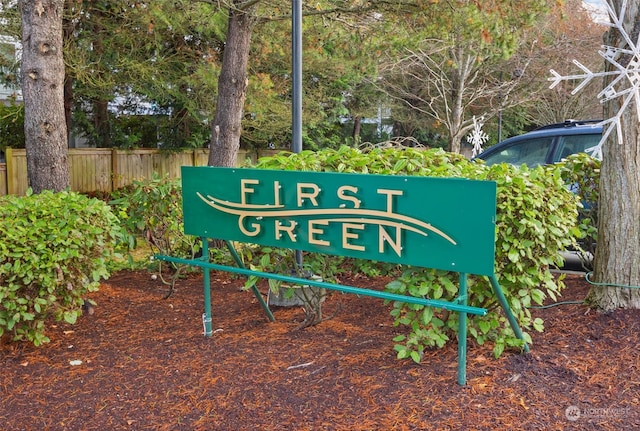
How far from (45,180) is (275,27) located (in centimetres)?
591

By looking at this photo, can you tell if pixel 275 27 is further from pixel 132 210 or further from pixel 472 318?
pixel 472 318

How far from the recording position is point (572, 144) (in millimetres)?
7230

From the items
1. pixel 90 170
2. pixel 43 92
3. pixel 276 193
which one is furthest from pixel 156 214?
pixel 90 170

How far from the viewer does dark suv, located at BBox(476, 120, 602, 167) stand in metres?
7.14

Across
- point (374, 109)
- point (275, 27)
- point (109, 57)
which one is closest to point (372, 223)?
point (275, 27)

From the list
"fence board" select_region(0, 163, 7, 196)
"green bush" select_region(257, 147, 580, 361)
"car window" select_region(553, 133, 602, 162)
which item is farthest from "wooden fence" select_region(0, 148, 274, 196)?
"green bush" select_region(257, 147, 580, 361)

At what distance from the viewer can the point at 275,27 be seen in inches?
417

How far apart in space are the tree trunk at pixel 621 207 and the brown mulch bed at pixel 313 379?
0.20 metres

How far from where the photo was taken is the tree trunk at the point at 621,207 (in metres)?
4.30

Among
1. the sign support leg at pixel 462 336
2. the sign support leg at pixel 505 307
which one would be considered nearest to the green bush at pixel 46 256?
the sign support leg at pixel 462 336

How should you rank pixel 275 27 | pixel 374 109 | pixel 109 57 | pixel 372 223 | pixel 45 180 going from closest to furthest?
pixel 372 223, pixel 45 180, pixel 275 27, pixel 109 57, pixel 374 109

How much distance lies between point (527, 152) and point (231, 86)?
12.9ft

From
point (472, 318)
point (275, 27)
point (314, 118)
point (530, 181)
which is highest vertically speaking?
point (275, 27)

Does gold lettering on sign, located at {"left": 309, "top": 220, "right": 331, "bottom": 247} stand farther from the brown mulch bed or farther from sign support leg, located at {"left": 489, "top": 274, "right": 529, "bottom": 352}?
sign support leg, located at {"left": 489, "top": 274, "right": 529, "bottom": 352}
